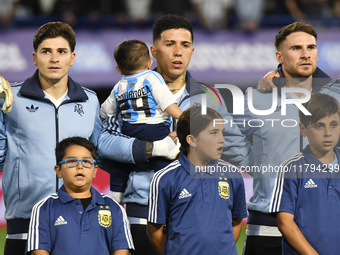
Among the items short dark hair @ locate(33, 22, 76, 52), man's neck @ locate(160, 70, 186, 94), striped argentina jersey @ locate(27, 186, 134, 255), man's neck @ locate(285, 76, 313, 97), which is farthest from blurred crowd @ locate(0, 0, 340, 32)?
striped argentina jersey @ locate(27, 186, 134, 255)

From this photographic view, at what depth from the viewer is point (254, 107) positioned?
383cm

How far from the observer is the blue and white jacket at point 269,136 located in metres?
3.70

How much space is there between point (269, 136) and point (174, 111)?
2.35 feet

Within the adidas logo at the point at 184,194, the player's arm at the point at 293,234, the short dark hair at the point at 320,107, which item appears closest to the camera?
the player's arm at the point at 293,234

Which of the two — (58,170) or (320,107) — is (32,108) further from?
(320,107)

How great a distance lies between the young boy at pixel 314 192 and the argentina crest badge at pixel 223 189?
289mm

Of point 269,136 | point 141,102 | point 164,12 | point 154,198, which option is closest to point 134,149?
point 141,102

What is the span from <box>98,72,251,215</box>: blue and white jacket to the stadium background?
5.83 metres

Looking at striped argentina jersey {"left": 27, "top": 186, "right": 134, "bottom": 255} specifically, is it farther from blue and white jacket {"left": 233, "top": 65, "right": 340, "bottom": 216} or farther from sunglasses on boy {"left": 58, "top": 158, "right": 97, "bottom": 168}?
blue and white jacket {"left": 233, "top": 65, "right": 340, "bottom": 216}

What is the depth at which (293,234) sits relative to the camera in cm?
314

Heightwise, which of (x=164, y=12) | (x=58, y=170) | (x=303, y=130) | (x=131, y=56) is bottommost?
(x=58, y=170)

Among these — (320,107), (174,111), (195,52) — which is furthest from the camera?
(195,52)

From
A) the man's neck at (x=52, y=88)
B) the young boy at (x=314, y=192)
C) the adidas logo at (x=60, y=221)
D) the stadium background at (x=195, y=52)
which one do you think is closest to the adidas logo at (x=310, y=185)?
the young boy at (x=314, y=192)

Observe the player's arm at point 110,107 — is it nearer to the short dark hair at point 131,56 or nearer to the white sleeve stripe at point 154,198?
the short dark hair at point 131,56
